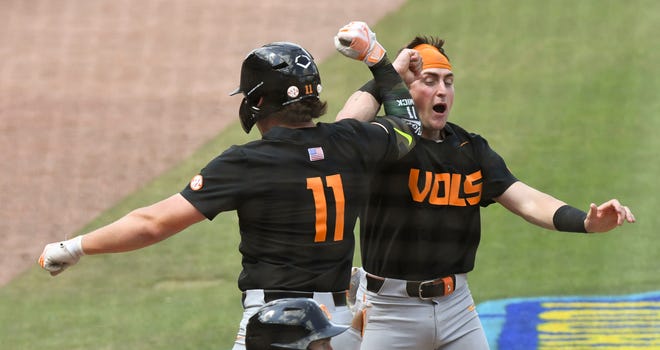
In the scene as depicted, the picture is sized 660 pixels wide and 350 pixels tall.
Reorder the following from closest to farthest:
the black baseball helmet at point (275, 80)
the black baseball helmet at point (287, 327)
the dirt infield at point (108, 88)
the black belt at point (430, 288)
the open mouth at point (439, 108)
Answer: the black baseball helmet at point (287, 327)
the black baseball helmet at point (275, 80)
the black belt at point (430, 288)
the open mouth at point (439, 108)
the dirt infield at point (108, 88)

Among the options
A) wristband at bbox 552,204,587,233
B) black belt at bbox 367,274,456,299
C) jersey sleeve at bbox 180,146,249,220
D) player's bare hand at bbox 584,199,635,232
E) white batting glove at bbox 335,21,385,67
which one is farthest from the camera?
black belt at bbox 367,274,456,299

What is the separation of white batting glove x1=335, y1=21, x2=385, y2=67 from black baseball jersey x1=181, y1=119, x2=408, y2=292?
0.52 m

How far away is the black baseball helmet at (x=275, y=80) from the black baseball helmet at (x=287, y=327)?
38.6 inches

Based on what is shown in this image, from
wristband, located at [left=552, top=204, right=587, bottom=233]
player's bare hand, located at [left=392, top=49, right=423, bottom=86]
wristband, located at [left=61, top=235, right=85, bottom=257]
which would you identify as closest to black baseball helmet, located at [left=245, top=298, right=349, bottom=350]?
wristband, located at [left=61, top=235, right=85, bottom=257]

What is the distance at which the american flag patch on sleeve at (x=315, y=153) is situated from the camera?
354 centimetres

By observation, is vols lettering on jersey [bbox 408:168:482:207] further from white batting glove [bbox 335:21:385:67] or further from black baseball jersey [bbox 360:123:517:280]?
white batting glove [bbox 335:21:385:67]

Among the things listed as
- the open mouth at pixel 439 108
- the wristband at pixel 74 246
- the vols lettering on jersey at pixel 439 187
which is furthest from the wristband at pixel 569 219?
the wristband at pixel 74 246

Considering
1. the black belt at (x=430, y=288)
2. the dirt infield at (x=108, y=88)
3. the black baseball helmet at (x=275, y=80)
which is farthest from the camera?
the dirt infield at (x=108, y=88)

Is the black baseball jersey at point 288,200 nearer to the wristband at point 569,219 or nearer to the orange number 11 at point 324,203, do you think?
the orange number 11 at point 324,203

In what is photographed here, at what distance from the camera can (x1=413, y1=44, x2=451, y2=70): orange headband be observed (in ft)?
14.8

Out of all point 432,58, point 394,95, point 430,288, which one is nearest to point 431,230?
point 430,288

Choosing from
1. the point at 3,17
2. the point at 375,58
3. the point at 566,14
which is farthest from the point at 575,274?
the point at 3,17

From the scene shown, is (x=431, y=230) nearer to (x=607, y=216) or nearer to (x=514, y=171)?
(x=607, y=216)

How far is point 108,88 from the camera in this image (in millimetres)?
11344
